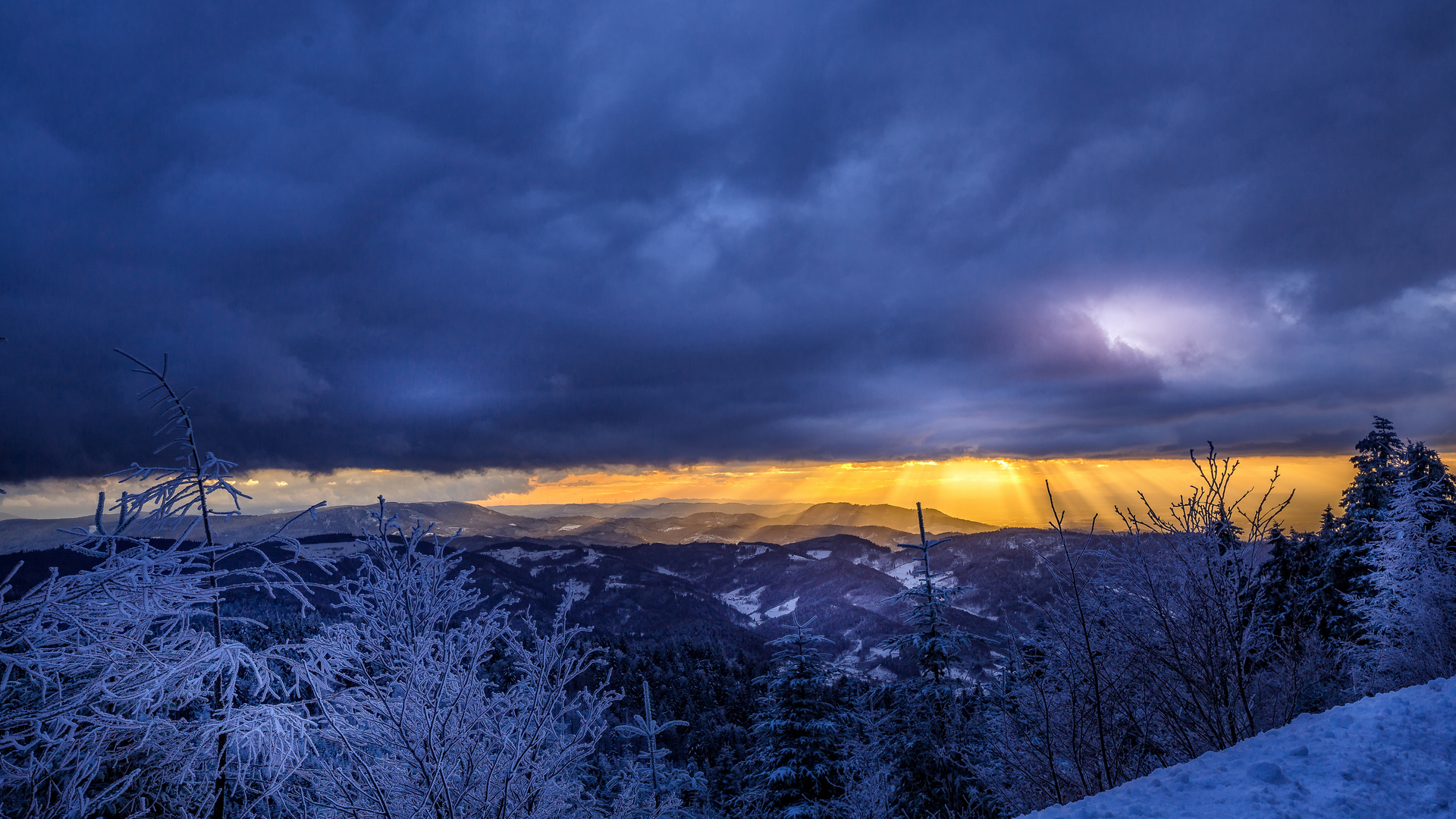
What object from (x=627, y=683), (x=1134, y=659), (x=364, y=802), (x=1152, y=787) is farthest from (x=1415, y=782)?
(x=627, y=683)

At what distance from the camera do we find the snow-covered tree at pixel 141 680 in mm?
4148

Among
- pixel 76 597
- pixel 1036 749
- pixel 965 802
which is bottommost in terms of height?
pixel 965 802

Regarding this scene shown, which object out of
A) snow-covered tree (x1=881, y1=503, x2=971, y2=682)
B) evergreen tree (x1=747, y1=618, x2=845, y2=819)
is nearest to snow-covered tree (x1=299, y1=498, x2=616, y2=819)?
evergreen tree (x1=747, y1=618, x2=845, y2=819)

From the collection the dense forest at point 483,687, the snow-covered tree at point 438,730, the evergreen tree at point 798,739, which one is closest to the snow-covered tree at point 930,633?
the dense forest at point 483,687

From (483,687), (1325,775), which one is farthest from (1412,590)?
(483,687)

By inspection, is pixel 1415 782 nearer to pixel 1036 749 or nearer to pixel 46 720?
pixel 1036 749

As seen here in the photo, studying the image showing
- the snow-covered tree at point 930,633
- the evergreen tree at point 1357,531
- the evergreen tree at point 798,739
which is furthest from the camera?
the evergreen tree at point 1357,531

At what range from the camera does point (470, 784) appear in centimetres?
565

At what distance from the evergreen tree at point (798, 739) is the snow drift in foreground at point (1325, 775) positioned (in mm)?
12012

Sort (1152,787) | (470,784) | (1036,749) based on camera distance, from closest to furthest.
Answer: (1152,787), (470,784), (1036,749)

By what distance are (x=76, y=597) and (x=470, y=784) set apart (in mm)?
3396

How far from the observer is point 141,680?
15.2 ft

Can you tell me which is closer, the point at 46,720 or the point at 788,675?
→ the point at 46,720

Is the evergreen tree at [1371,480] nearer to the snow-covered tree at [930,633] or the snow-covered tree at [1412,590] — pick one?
the snow-covered tree at [1412,590]
